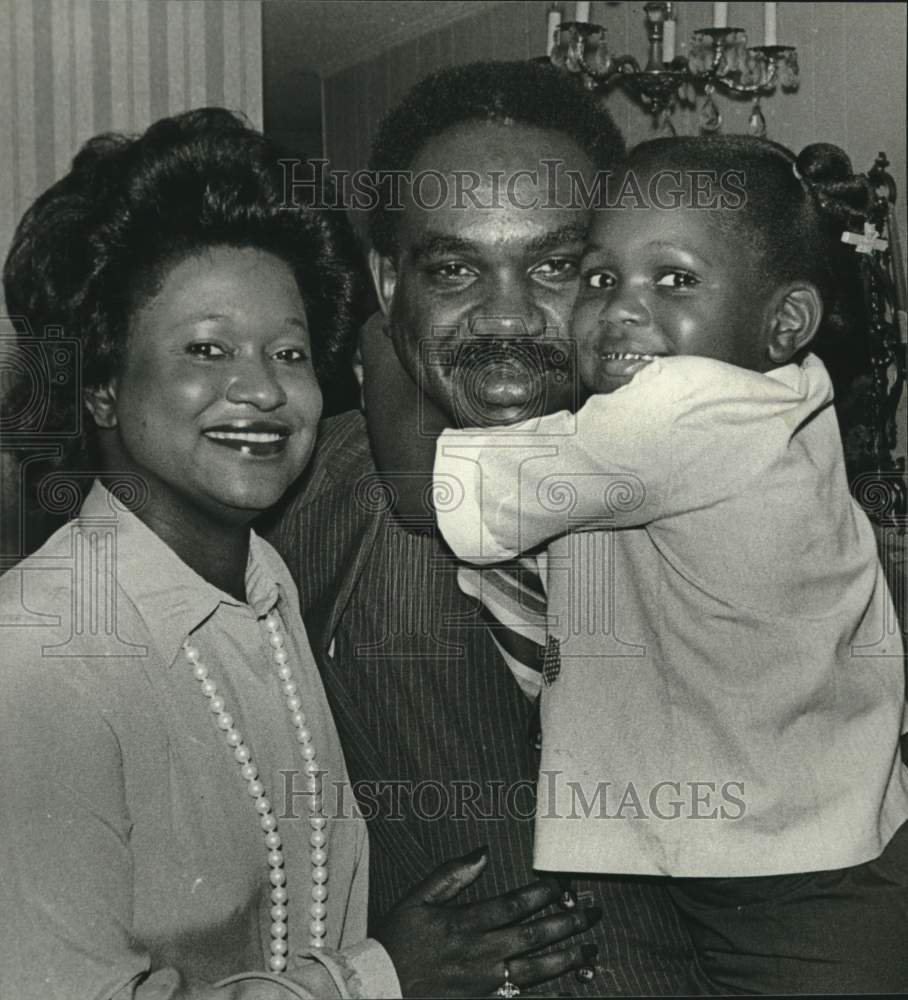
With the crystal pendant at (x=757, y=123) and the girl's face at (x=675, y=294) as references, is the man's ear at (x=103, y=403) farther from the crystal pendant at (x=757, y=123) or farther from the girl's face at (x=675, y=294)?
the crystal pendant at (x=757, y=123)

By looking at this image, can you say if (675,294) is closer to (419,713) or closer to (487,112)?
(487,112)

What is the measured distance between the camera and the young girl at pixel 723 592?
102 centimetres

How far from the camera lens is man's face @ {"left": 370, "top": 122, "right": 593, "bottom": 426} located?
107cm

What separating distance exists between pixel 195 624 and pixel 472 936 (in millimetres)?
379

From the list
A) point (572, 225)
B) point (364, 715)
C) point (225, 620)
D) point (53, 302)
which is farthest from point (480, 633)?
point (53, 302)

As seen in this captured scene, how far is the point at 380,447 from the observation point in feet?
3.76

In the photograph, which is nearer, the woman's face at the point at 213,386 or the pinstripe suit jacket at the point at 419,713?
the woman's face at the point at 213,386

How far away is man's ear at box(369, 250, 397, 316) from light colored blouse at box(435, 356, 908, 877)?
0.15m

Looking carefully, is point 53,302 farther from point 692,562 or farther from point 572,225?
point 692,562

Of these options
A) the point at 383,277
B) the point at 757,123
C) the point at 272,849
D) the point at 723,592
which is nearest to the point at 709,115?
the point at 757,123

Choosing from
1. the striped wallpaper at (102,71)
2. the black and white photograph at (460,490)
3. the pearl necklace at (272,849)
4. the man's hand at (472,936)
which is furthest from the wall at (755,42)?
the man's hand at (472,936)

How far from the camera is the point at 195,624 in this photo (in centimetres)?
104

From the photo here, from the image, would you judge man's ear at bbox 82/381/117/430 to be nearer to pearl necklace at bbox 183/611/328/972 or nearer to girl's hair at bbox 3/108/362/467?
girl's hair at bbox 3/108/362/467

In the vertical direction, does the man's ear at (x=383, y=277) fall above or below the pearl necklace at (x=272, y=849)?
above
